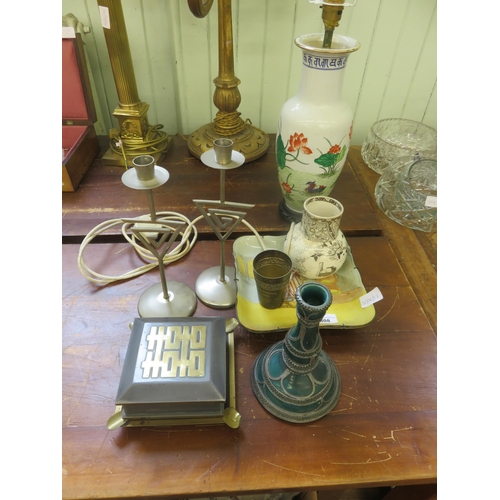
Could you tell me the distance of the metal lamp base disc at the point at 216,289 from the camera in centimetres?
71

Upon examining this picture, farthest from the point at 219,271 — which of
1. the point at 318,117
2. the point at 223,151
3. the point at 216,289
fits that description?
the point at 318,117

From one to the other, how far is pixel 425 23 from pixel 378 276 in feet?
2.66

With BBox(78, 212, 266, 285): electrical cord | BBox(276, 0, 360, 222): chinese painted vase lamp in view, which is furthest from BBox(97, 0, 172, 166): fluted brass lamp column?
BBox(276, 0, 360, 222): chinese painted vase lamp

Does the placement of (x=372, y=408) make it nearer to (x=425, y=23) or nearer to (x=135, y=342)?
(x=135, y=342)

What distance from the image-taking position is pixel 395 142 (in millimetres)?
1183

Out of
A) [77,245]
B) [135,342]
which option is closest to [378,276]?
[135,342]

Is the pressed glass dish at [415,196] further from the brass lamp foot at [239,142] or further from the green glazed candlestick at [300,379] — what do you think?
the green glazed candlestick at [300,379]

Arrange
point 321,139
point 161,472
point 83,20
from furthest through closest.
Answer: point 83,20 → point 321,139 → point 161,472

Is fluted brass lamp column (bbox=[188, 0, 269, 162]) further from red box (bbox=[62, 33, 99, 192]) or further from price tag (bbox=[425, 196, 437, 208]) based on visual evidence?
price tag (bbox=[425, 196, 437, 208])

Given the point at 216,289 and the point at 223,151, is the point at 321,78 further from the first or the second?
the point at 216,289

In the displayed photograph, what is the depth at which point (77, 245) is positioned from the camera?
0.83 metres

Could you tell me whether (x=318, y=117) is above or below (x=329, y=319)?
above

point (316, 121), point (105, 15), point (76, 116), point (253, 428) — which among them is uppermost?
point (105, 15)

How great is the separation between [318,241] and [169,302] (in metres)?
0.30
